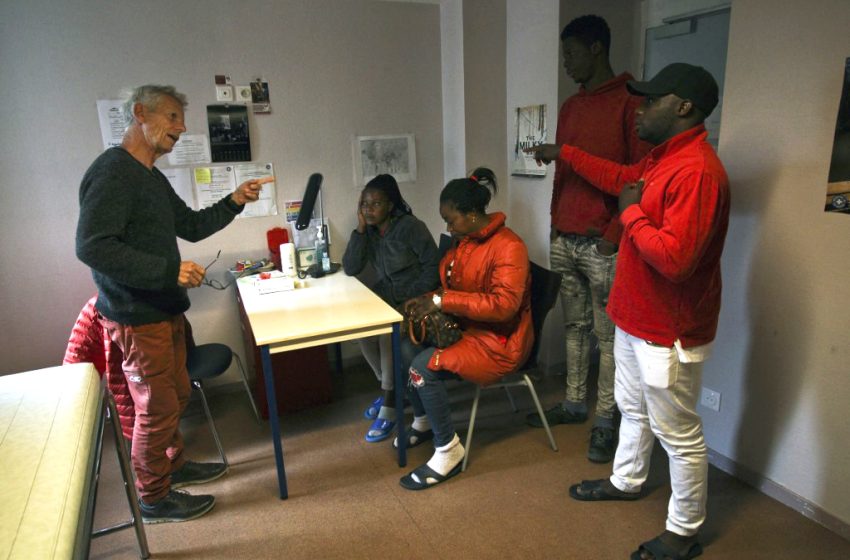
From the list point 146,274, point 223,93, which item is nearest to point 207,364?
point 146,274

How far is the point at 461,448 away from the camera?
2.26 m

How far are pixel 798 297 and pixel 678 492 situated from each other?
2.63 feet

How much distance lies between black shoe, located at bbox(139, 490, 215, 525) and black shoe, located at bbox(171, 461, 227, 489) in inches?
6.8

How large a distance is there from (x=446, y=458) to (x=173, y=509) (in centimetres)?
108

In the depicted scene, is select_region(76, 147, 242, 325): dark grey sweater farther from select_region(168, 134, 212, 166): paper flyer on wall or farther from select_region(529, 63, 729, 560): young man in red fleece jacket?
select_region(529, 63, 729, 560): young man in red fleece jacket

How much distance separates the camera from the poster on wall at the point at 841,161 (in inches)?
64.1

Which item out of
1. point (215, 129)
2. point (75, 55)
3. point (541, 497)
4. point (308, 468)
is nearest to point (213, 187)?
point (215, 129)

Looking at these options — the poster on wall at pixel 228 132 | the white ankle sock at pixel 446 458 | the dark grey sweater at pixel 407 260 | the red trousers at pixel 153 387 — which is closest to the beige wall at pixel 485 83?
Answer: the dark grey sweater at pixel 407 260

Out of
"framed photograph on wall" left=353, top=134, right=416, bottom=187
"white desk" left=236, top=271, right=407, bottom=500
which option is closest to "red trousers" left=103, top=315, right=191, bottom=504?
"white desk" left=236, top=271, right=407, bottom=500

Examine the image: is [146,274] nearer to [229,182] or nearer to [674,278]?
[229,182]

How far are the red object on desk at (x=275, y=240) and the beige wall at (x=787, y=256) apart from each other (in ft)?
7.23

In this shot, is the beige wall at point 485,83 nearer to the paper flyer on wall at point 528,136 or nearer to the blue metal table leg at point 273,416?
the paper flyer on wall at point 528,136

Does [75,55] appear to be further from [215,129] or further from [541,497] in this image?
[541,497]

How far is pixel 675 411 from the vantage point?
1.62 m
